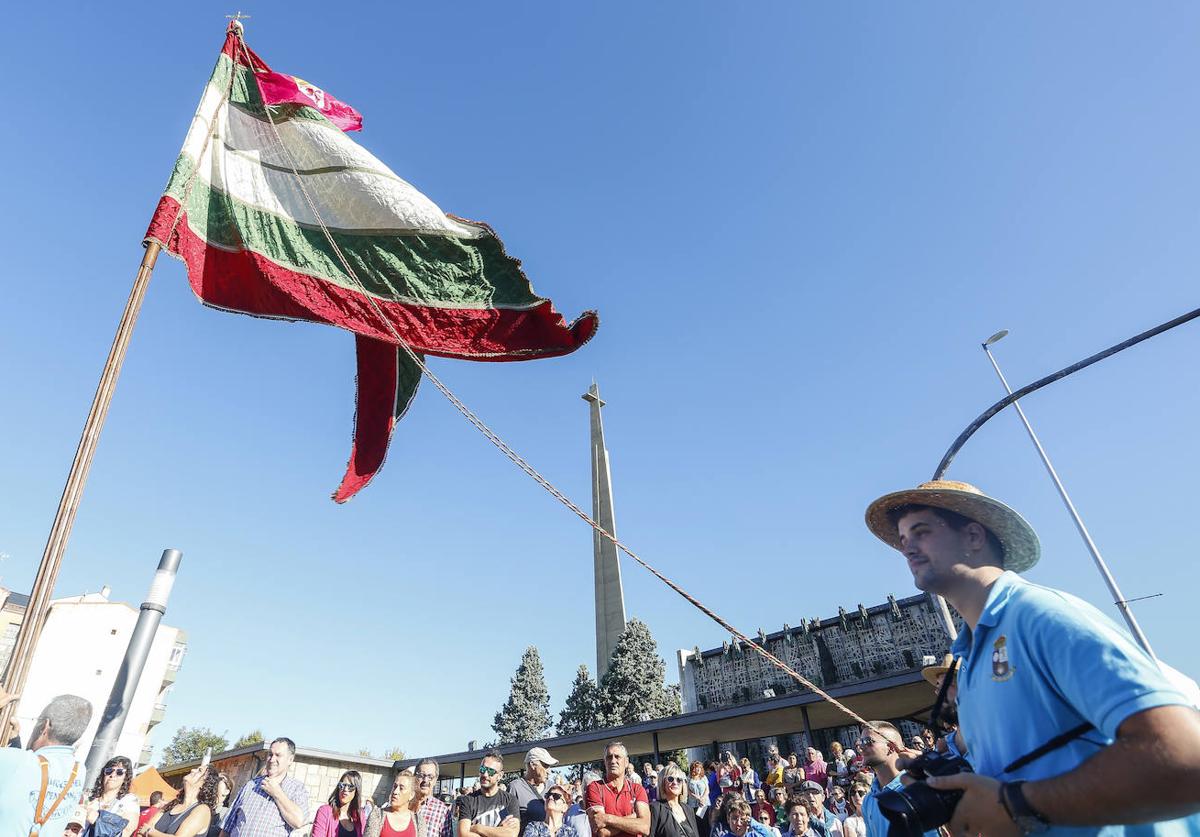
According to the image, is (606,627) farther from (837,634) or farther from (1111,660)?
(1111,660)

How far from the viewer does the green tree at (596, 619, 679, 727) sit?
34.7m

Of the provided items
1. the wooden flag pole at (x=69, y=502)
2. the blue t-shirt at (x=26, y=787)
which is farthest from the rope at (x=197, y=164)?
the blue t-shirt at (x=26, y=787)

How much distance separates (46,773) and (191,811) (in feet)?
10.1

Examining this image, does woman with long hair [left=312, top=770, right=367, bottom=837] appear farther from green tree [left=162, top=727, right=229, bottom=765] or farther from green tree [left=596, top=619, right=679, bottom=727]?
green tree [left=162, top=727, right=229, bottom=765]

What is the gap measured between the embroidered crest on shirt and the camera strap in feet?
0.52

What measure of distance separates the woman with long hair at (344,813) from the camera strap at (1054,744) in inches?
229

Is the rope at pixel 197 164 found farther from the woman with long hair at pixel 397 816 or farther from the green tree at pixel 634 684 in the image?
the green tree at pixel 634 684

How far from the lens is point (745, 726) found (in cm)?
1836

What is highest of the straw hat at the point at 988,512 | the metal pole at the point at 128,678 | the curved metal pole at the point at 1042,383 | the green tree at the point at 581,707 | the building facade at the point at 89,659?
the building facade at the point at 89,659

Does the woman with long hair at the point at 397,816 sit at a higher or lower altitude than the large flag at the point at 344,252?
lower

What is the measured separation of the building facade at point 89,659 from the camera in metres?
39.6

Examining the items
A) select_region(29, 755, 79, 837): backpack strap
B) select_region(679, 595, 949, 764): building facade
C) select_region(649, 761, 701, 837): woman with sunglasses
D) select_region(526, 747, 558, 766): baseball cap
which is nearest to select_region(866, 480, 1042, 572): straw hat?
select_region(29, 755, 79, 837): backpack strap

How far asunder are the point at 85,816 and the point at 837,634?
3767 cm

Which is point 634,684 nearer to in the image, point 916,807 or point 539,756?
point 539,756
